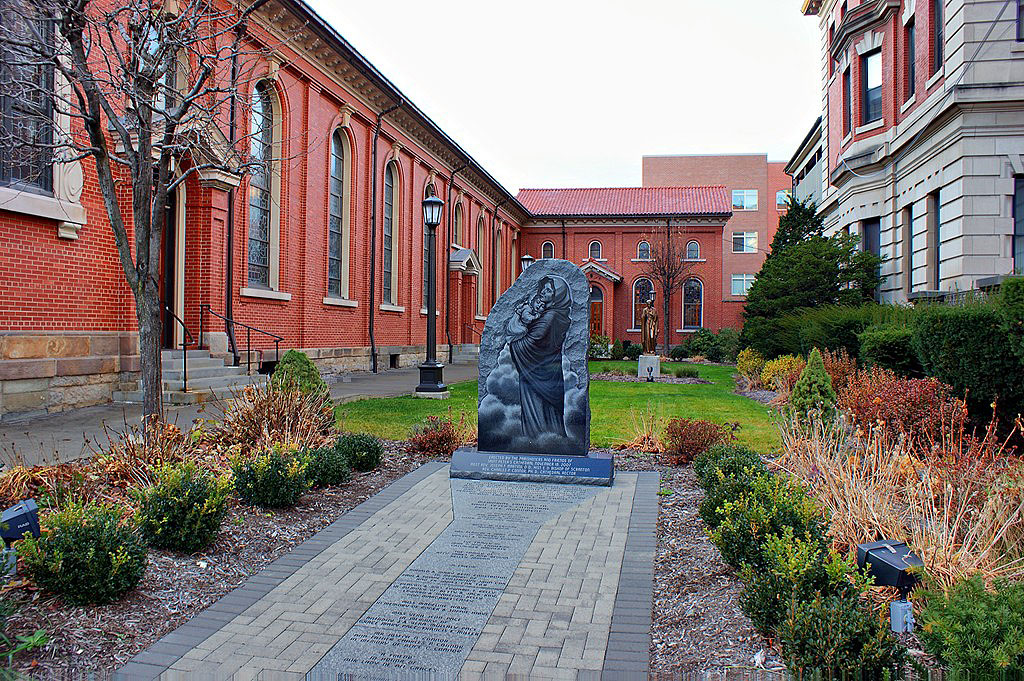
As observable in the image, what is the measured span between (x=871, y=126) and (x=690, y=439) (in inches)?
698

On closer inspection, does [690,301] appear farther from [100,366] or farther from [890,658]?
[890,658]

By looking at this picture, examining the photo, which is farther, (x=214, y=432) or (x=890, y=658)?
(x=214, y=432)

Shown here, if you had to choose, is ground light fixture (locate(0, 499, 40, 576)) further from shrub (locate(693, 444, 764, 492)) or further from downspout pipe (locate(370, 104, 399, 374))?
downspout pipe (locate(370, 104, 399, 374))

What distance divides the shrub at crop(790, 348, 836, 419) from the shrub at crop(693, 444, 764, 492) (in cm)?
219

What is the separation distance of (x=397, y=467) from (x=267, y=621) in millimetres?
4216

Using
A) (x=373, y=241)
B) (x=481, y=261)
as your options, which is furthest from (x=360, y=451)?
(x=481, y=261)

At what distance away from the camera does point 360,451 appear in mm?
8109

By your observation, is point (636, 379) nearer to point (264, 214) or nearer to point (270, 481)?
point (264, 214)

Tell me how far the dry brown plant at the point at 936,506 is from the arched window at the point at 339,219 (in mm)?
17490

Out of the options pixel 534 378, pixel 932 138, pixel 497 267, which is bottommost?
pixel 534 378

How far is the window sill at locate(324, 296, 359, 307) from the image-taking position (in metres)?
20.3

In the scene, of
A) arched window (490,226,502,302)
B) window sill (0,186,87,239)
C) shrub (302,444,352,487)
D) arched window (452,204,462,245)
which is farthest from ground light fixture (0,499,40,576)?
arched window (490,226,502,302)

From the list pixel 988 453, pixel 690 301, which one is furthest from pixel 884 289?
pixel 690 301

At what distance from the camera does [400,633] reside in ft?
13.4
